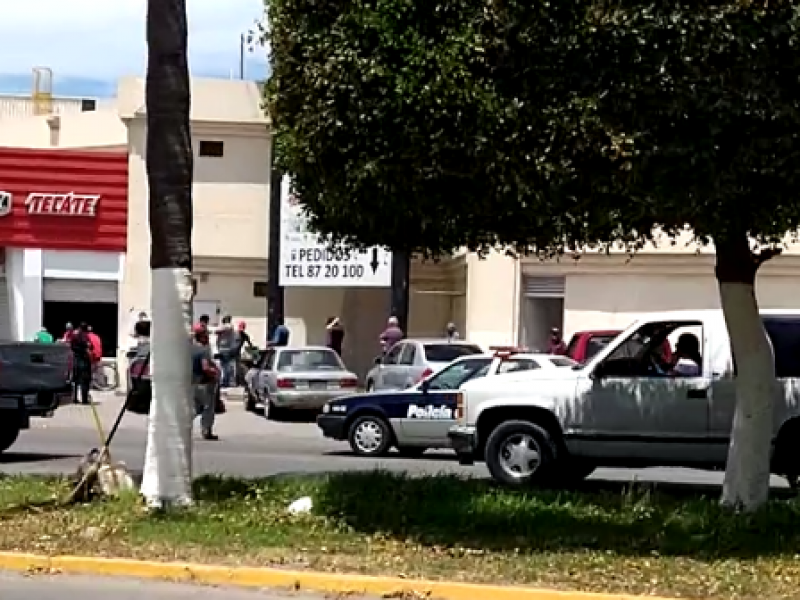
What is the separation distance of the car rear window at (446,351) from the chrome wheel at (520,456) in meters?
10.5

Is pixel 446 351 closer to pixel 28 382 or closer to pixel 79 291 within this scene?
pixel 28 382

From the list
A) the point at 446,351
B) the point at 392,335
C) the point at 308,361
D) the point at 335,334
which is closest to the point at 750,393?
the point at 446,351

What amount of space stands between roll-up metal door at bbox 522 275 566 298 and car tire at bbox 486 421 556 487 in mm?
16991

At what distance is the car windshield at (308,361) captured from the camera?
28062mm

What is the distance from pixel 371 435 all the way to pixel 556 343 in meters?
10.6

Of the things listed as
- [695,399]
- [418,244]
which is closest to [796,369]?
[695,399]

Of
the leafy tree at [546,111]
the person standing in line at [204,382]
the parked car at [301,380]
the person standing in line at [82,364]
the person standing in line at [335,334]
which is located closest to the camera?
the leafy tree at [546,111]

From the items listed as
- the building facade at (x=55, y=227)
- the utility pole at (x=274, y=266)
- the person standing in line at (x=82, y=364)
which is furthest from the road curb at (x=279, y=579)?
the building facade at (x=55, y=227)

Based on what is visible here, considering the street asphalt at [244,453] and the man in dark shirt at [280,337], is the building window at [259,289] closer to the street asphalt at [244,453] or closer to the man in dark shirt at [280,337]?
the man in dark shirt at [280,337]

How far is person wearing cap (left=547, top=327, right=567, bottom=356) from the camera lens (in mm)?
28156

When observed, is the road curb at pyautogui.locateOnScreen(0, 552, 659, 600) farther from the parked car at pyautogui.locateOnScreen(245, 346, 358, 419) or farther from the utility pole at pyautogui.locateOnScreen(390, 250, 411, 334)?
the utility pole at pyautogui.locateOnScreen(390, 250, 411, 334)

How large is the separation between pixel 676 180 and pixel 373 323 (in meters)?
28.3

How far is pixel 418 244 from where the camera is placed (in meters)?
12.3

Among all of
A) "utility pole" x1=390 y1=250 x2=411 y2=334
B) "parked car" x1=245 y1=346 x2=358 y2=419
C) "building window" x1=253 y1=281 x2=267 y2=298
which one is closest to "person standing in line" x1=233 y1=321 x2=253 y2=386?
"building window" x1=253 y1=281 x2=267 y2=298
